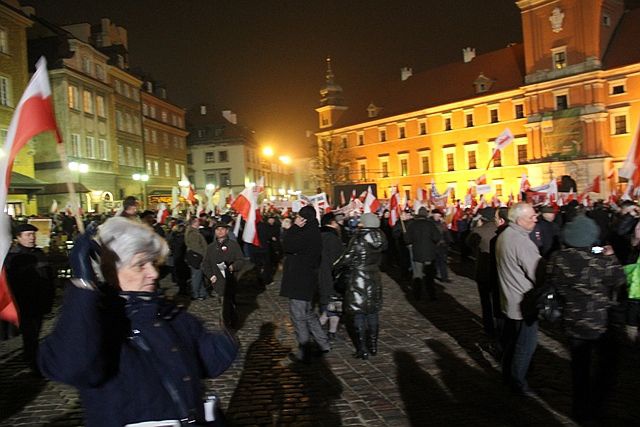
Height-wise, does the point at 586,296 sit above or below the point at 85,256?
below

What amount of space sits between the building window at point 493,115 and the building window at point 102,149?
40.5 meters

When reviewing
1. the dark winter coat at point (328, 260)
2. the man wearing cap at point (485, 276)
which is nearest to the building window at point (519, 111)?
the man wearing cap at point (485, 276)

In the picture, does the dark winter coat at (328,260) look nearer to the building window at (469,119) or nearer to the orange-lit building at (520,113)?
the orange-lit building at (520,113)

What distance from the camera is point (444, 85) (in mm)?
74125

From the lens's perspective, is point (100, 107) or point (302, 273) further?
point (100, 107)

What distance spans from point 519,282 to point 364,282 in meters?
2.40

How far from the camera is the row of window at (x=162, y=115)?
5797cm

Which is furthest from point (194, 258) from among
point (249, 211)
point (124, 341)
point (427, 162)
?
point (427, 162)

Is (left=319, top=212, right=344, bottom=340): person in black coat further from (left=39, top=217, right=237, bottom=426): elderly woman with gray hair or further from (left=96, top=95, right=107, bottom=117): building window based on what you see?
(left=96, top=95, right=107, bottom=117): building window

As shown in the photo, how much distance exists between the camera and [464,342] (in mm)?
8961

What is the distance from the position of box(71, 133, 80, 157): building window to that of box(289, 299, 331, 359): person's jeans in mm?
37321

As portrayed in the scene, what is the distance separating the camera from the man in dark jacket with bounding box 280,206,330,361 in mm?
8125

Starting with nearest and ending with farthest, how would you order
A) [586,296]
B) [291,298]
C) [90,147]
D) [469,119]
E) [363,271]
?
1. [586,296]
2. [291,298]
3. [363,271]
4. [90,147]
5. [469,119]

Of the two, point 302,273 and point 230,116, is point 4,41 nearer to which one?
point 302,273
